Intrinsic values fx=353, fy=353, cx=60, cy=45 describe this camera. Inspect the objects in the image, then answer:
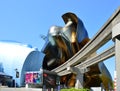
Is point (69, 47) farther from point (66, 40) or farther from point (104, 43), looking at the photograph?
point (104, 43)

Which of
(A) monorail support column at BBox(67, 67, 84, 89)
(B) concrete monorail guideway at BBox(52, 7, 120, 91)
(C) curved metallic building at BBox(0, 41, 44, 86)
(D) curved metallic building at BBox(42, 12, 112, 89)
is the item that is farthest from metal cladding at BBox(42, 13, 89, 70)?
(A) monorail support column at BBox(67, 67, 84, 89)

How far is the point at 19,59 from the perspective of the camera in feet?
229

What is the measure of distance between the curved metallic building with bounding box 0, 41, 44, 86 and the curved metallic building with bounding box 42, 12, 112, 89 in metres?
8.86

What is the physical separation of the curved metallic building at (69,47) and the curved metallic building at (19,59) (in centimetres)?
886

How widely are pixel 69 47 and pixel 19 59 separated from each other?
17.5m

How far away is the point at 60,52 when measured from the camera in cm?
5850

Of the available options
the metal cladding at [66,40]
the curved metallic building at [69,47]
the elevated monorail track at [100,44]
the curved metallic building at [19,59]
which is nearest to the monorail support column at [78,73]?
the elevated monorail track at [100,44]

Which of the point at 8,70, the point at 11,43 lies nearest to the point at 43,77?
the point at 8,70

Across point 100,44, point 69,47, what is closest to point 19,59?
point 69,47

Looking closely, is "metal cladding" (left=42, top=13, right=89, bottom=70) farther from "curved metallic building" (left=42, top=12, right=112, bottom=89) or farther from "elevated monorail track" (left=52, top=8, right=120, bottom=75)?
"elevated monorail track" (left=52, top=8, right=120, bottom=75)

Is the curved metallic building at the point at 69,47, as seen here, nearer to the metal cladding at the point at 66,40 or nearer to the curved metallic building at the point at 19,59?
the metal cladding at the point at 66,40

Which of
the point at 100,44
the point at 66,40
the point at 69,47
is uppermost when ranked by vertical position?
the point at 66,40

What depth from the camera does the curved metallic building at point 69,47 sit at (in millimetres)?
54531

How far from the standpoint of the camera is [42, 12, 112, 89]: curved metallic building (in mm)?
54531
